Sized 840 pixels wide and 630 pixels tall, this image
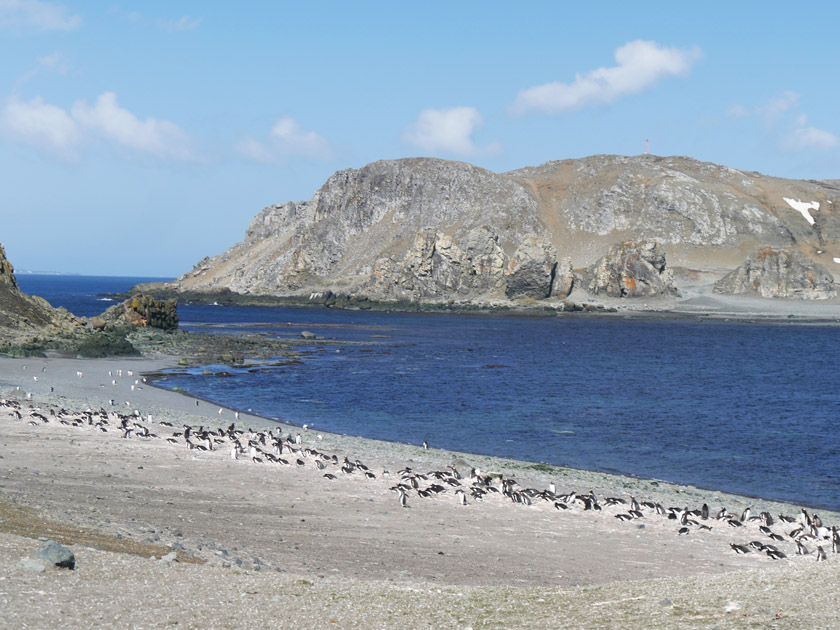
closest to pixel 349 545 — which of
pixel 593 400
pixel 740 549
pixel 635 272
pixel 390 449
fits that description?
pixel 740 549

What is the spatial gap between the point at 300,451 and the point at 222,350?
126ft

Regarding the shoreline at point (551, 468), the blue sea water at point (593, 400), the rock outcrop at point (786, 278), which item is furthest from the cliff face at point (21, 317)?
the rock outcrop at point (786, 278)

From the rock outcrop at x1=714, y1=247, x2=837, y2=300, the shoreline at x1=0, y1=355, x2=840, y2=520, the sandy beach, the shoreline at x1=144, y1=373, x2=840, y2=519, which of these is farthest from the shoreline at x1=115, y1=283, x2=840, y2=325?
the sandy beach

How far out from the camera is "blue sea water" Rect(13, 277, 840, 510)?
27.0 metres

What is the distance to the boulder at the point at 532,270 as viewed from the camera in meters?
128

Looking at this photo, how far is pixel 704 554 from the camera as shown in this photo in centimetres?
1516

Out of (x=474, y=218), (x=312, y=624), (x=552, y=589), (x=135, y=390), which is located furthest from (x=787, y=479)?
(x=474, y=218)

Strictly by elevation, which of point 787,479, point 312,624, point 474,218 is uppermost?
point 474,218

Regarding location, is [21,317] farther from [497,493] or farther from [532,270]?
[532,270]

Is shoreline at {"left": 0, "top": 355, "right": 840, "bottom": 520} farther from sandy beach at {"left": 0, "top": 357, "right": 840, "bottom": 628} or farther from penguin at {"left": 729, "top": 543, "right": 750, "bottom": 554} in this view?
penguin at {"left": 729, "top": 543, "right": 750, "bottom": 554}

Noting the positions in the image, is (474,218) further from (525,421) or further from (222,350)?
(525,421)

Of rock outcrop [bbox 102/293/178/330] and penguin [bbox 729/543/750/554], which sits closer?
penguin [bbox 729/543/750/554]

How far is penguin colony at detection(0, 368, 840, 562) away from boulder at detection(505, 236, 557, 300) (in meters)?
106

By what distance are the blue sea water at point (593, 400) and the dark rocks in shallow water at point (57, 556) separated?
18.8 m
